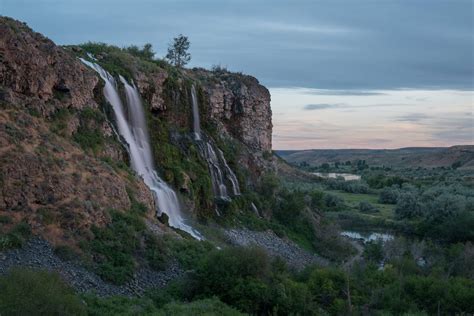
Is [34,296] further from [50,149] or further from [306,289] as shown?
[50,149]

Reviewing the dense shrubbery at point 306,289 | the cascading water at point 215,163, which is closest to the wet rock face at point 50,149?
the dense shrubbery at point 306,289

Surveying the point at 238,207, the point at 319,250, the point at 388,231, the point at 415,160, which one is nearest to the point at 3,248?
the point at 238,207

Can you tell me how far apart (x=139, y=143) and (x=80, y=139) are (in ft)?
22.6

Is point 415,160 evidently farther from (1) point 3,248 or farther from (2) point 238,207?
(1) point 3,248

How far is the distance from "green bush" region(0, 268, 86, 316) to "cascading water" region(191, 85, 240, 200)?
2552cm

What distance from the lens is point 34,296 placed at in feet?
54.4

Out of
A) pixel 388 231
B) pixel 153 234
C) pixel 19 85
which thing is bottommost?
pixel 388 231

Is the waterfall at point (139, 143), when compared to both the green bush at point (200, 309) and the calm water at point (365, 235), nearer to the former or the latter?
the green bush at point (200, 309)

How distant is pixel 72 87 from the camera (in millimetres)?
31859

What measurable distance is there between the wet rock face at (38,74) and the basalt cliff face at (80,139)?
46 millimetres

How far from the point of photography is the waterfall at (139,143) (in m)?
34.4

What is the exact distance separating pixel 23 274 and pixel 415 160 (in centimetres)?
19089

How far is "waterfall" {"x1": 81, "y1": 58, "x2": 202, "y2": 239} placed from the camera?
34406mm

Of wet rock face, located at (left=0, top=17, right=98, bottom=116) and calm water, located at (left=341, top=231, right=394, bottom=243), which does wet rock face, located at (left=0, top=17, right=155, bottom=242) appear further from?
calm water, located at (left=341, top=231, right=394, bottom=243)
